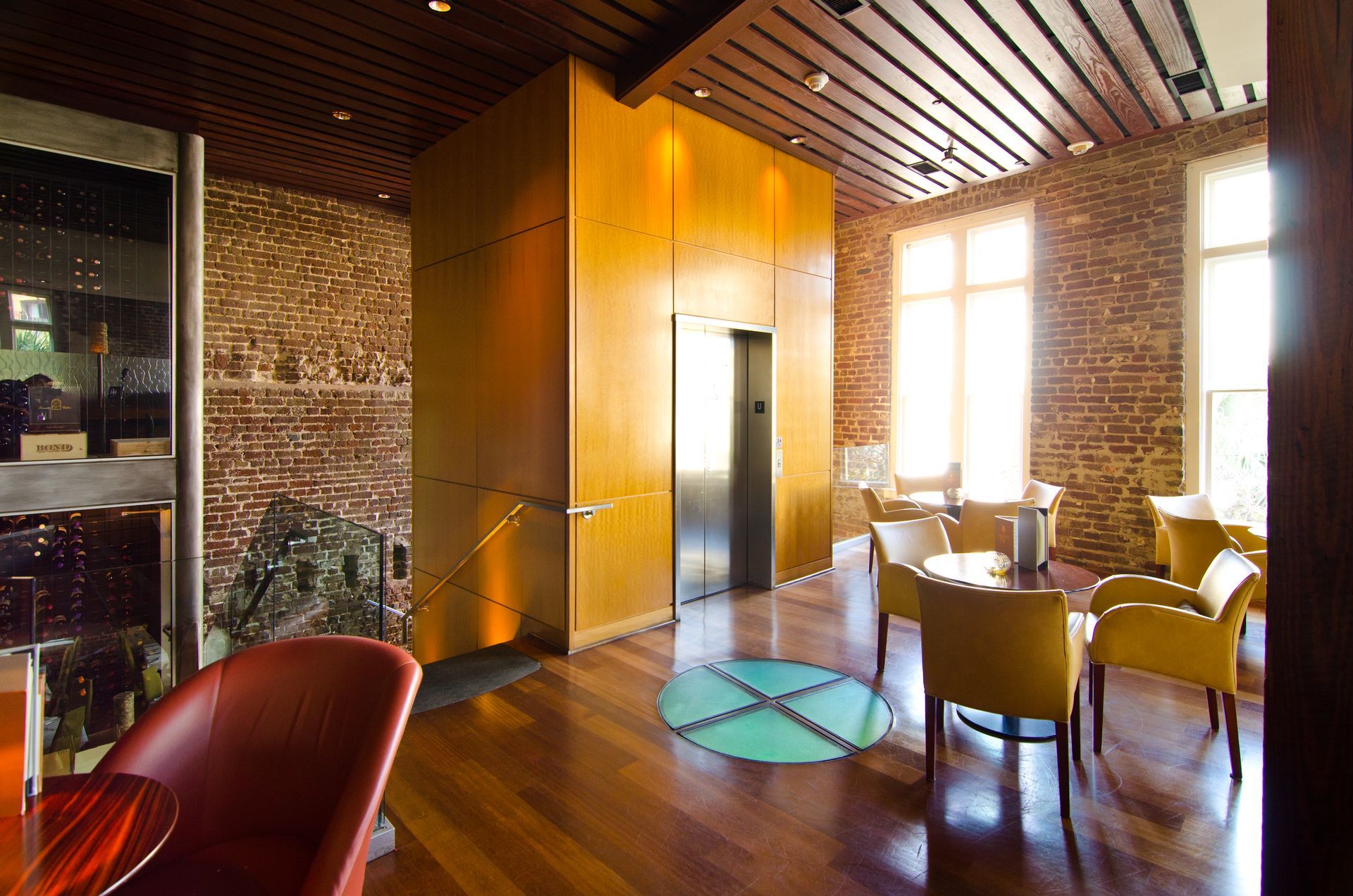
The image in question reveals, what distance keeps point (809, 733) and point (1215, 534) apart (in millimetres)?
3149

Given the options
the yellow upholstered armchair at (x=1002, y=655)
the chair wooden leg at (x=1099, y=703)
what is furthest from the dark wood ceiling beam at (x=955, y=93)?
the chair wooden leg at (x=1099, y=703)

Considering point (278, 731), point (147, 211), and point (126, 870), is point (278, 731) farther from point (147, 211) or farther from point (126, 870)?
point (147, 211)

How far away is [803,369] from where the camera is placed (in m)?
6.36

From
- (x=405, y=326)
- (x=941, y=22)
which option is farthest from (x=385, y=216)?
(x=941, y=22)

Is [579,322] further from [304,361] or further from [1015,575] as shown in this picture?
[304,361]

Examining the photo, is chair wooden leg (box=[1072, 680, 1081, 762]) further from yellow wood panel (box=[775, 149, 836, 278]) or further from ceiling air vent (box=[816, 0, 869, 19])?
yellow wood panel (box=[775, 149, 836, 278])

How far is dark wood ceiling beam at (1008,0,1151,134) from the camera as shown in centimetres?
422

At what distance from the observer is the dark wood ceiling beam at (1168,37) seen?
13.8 ft

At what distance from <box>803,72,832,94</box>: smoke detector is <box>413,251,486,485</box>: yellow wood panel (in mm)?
2781

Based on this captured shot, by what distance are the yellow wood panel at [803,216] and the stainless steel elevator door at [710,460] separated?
991 mm

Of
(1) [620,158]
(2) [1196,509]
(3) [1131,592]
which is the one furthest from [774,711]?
(2) [1196,509]

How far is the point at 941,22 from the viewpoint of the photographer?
14.0 ft

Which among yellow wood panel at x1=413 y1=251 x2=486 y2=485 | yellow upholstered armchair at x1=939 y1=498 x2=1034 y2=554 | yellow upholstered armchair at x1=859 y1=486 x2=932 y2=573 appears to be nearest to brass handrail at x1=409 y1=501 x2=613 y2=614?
yellow wood panel at x1=413 y1=251 x2=486 y2=485

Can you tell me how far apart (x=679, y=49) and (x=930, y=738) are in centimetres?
401
